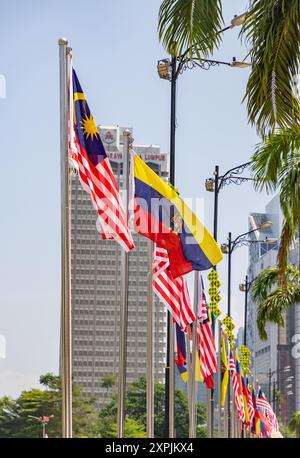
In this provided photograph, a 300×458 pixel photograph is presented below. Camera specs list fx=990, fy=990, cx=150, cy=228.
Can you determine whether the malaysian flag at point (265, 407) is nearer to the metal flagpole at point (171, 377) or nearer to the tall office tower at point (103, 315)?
the metal flagpole at point (171, 377)

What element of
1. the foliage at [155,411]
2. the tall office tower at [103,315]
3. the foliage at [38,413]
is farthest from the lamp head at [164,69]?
the foliage at [38,413]

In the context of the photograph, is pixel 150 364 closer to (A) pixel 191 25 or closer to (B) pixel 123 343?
(B) pixel 123 343

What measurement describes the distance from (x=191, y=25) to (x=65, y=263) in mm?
3781

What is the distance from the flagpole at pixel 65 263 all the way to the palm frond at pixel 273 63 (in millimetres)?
2523

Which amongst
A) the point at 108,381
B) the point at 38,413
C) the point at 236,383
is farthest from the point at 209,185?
the point at 108,381

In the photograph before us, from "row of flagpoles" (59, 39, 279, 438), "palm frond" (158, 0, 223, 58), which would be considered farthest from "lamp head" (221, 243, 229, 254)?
"palm frond" (158, 0, 223, 58)

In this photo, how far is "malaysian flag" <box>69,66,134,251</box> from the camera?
1315 centimetres

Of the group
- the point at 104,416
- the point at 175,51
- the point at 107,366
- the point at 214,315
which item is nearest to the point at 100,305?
the point at 107,366

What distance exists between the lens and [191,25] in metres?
13.3

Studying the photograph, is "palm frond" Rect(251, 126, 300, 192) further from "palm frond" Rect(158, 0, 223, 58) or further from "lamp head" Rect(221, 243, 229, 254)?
"lamp head" Rect(221, 243, 229, 254)

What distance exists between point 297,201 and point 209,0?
5388mm

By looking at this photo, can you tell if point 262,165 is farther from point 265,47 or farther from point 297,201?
point 265,47

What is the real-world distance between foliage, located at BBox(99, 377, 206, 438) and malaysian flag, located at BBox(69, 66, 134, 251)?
4119 inches

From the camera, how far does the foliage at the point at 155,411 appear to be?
120 metres
